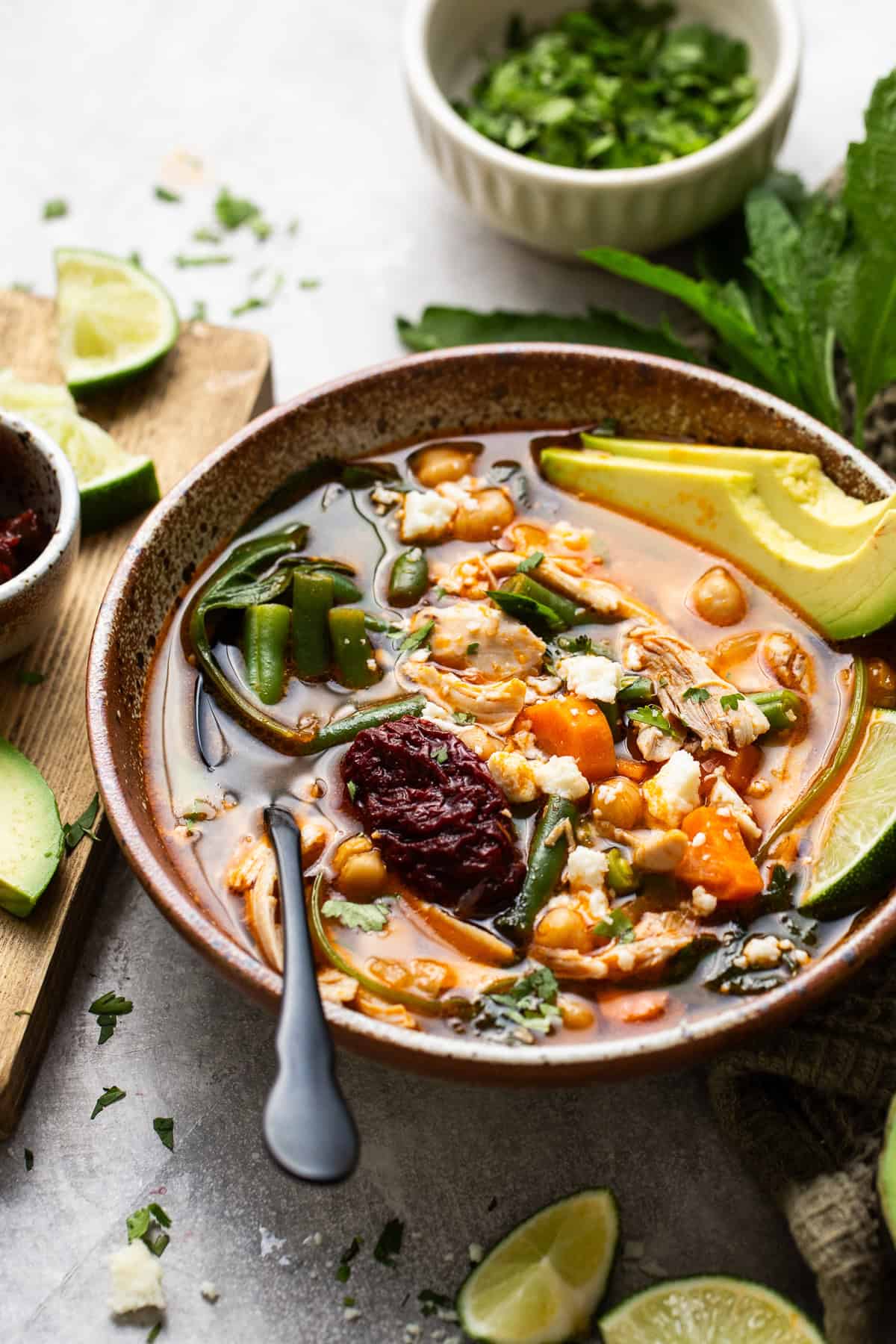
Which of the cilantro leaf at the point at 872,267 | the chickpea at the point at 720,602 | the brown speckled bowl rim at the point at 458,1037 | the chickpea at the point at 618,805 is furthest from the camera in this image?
the cilantro leaf at the point at 872,267

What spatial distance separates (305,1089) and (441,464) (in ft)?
6.83

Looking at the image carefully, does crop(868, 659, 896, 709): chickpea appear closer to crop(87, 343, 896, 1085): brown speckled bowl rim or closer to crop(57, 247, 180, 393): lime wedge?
crop(87, 343, 896, 1085): brown speckled bowl rim

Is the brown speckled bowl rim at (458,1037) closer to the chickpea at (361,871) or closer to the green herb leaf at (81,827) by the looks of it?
the chickpea at (361,871)

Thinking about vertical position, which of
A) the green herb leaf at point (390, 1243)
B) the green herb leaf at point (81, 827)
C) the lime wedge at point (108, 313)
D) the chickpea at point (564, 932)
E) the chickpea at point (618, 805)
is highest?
the lime wedge at point (108, 313)

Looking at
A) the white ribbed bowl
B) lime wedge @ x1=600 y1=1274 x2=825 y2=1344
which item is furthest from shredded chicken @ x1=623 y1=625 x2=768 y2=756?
the white ribbed bowl

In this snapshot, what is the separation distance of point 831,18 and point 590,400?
9.73 feet

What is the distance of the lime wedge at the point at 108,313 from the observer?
4.78 metres

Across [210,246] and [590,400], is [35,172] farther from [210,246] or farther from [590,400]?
[590,400]

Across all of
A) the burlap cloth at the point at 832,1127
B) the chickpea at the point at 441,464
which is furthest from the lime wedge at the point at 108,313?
the burlap cloth at the point at 832,1127

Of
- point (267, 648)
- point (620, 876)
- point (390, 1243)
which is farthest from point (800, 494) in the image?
point (390, 1243)

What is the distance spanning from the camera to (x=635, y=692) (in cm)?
368

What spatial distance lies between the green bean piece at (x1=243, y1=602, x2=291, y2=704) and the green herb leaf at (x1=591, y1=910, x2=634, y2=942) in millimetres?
1063

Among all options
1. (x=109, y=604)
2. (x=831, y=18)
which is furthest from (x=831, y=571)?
(x=831, y=18)

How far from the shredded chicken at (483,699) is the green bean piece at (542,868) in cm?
30
